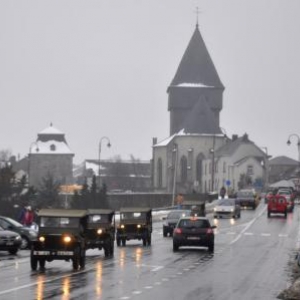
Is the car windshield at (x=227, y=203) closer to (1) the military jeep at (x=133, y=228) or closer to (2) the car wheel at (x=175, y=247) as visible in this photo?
(1) the military jeep at (x=133, y=228)

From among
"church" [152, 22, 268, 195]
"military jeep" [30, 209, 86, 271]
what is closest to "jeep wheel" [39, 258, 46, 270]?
"military jeep" [30, 209, 86, 271]

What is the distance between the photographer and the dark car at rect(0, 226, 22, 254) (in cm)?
3853

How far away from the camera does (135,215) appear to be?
47562 millimetres

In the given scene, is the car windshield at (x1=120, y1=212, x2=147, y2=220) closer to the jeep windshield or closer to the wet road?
the jeep windshield

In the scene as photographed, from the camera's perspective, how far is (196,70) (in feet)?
640

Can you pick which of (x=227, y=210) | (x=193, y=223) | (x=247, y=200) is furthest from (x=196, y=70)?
(x=193, y=223)

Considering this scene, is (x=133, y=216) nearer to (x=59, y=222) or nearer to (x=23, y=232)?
(x=23, y=232)

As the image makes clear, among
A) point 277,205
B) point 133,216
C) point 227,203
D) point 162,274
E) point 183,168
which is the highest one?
point 183,168

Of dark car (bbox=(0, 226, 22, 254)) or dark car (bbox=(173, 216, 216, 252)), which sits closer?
dark car (bbox=(0, 226, 22, 254))

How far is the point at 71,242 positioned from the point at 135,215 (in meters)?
16.9

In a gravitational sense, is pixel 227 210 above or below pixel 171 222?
above

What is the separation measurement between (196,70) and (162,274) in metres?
168

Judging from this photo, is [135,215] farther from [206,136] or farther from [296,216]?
[206,136]

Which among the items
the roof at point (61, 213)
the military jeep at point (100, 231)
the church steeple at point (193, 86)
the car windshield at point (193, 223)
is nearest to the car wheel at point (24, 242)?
the military jeep at point (100, 231)
